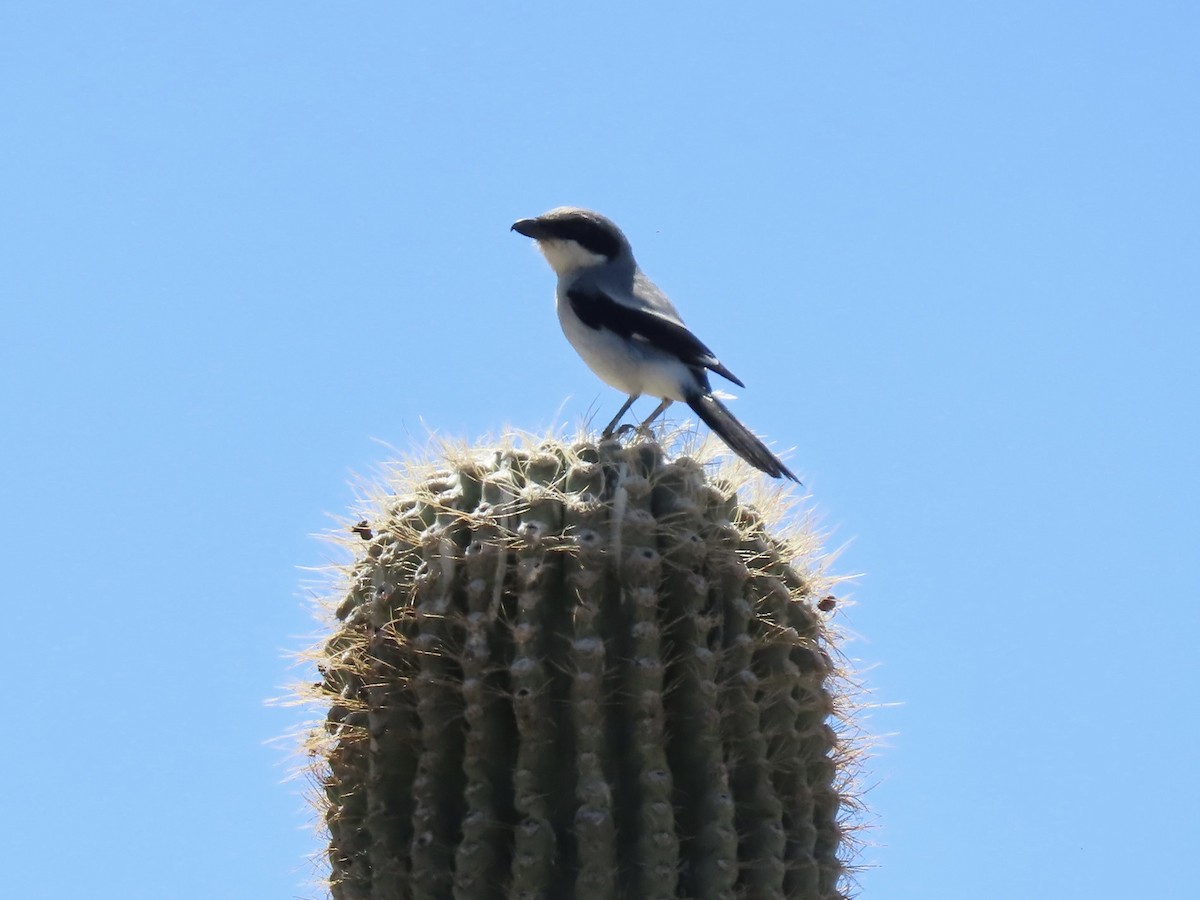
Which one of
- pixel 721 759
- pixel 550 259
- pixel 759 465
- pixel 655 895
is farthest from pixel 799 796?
pixel 550 259

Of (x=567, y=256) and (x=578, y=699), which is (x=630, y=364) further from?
(x=578, y=699)

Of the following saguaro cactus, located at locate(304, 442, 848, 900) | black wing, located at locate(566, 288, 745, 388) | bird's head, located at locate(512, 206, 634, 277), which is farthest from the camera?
bird's head, located at locate(512, 206, 634, 277)

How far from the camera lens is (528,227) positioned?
7.61 metres

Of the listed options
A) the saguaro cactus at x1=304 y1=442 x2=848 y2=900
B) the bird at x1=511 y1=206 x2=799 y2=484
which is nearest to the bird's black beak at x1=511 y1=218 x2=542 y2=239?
the bird at x1=511 y1=206 x2=799 y2=484

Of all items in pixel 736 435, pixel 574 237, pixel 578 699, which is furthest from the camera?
pixel 574 237

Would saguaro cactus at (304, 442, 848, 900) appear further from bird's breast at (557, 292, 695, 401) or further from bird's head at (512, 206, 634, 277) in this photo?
bird's head at (512, 206, 634, 277)

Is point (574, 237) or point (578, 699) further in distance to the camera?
point (574, 237)

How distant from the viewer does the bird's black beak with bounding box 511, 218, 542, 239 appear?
7598mm

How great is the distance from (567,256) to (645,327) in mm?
747

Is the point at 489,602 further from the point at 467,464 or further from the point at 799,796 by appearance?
the point at 799,796

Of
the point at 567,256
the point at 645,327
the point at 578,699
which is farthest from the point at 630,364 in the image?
the point at 578,699

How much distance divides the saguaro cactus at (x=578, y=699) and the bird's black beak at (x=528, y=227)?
3111 millimetres

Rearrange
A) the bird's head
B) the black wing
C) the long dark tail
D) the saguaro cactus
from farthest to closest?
the bird's head, the black wing, the long dark tail, the saguaro cactus

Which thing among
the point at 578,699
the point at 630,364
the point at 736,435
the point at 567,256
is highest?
the point at 567,256
